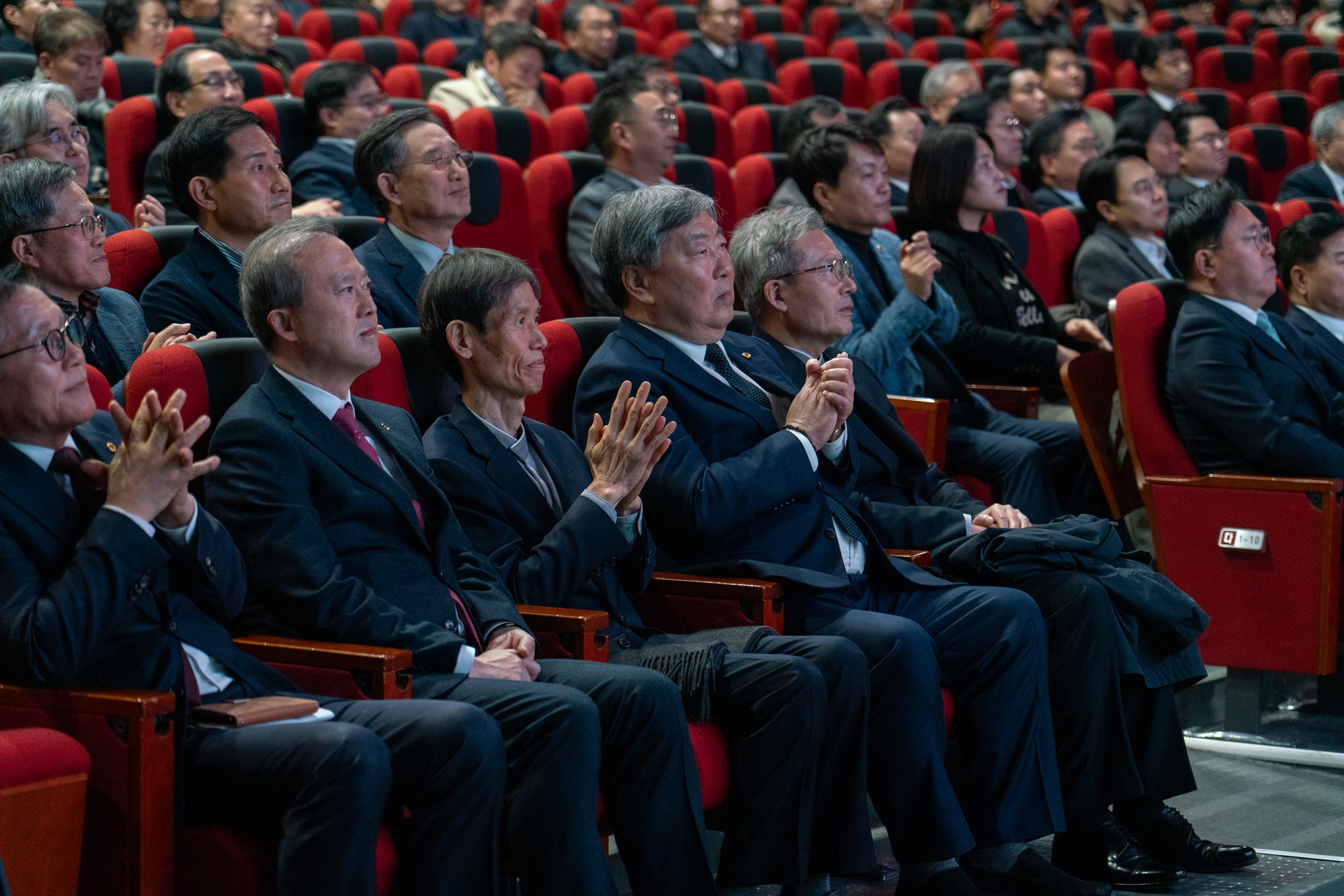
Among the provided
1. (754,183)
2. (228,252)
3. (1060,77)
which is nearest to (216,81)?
(228,252)

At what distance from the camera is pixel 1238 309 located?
102 inches

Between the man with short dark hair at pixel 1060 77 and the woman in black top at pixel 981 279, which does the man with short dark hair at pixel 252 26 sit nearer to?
the woman in black top at pixel 981 279

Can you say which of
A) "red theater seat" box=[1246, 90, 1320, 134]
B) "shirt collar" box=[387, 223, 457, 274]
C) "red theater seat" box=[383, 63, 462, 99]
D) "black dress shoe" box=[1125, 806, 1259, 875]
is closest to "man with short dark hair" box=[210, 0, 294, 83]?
"red theater seat" box=[383, 63, 462, 99]

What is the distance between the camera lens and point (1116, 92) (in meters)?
5.83

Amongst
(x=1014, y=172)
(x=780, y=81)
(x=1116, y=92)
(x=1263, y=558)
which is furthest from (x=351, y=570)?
(x=1116, y=92)

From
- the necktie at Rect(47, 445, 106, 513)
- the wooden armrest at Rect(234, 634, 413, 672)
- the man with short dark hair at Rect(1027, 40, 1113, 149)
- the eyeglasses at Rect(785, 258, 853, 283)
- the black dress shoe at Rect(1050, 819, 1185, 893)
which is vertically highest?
the man with short dark hair at Rect(1027, 40, 1113, 149)

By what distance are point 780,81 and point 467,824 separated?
4589mm

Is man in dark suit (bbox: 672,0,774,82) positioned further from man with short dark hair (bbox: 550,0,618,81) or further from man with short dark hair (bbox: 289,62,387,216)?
man with short dark hair (bbox: 289,62,387,216)

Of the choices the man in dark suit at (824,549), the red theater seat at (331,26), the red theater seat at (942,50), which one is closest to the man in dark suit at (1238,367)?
the man in dark suit at (824,549)

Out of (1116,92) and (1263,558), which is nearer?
(1263,558)

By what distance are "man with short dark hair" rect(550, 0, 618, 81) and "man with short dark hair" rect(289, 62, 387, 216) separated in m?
1.91

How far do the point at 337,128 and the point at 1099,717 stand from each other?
6.90 feet

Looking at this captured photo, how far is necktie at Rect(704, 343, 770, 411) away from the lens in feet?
6.60

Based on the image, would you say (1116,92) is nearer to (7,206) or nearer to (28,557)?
(7,206)
